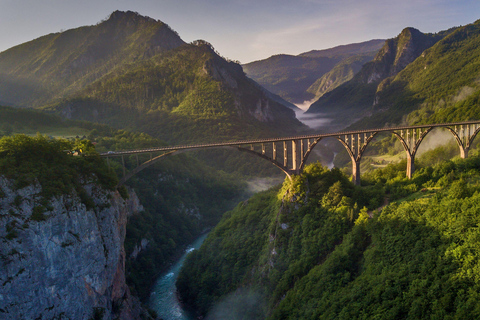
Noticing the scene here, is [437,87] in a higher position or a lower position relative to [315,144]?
higher

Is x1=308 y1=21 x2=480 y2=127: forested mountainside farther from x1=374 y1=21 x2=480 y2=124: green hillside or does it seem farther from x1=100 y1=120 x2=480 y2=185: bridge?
x1=100 y1=120 x2=480 y2=185: bridge

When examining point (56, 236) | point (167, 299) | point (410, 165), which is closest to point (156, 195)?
point (167, 299)

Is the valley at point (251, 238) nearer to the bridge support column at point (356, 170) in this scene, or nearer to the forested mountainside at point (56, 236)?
the forested mountainside at point (56, 236)

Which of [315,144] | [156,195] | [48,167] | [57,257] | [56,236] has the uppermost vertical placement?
[48,167]

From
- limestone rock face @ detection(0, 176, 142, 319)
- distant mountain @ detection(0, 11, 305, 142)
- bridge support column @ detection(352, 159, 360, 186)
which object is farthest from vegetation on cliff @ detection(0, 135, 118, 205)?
distant mountain @ detection(0, 11, 305, 142)

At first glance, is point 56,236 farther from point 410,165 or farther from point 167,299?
point 410,165
